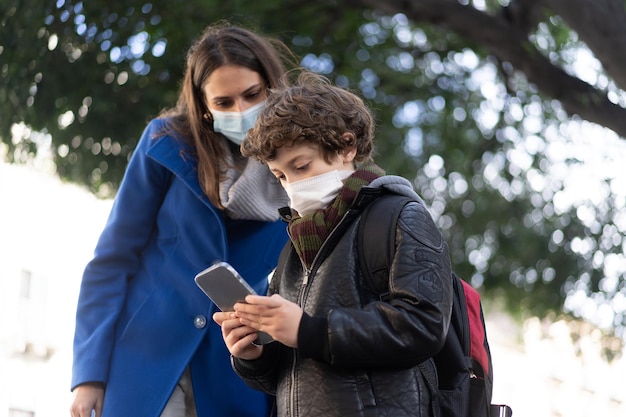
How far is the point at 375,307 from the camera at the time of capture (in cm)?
256

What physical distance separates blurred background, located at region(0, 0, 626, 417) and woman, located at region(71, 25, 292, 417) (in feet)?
2.81

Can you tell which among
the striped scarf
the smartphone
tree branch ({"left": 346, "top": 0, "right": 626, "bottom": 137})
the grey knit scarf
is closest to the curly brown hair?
the striped scarf

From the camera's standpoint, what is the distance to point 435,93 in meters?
10.2

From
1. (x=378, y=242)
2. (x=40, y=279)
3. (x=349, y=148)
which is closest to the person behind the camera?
(x=378, y=242)

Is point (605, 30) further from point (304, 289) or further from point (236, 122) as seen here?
point (304, 289)

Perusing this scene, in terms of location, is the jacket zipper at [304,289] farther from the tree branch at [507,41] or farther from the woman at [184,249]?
the tree branch at [507,41]

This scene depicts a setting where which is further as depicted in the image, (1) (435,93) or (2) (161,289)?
(1) (435,93)

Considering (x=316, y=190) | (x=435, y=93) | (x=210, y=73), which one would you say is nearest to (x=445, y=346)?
(x=316, y=190)

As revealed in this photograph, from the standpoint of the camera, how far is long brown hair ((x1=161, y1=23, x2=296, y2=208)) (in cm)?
377

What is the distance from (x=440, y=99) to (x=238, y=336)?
796 cm

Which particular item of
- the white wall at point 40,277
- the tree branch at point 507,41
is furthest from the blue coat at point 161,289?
the white wall at point 40,277

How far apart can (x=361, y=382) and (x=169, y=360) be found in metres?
1.12

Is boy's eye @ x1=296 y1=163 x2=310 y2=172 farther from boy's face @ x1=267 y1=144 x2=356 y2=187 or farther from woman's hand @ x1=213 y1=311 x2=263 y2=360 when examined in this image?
woman's hand @ x1=213 y1=311 x2=263 y2=360

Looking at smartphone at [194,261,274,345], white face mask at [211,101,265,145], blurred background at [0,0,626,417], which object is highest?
smartphone at [194,261,274,345]
